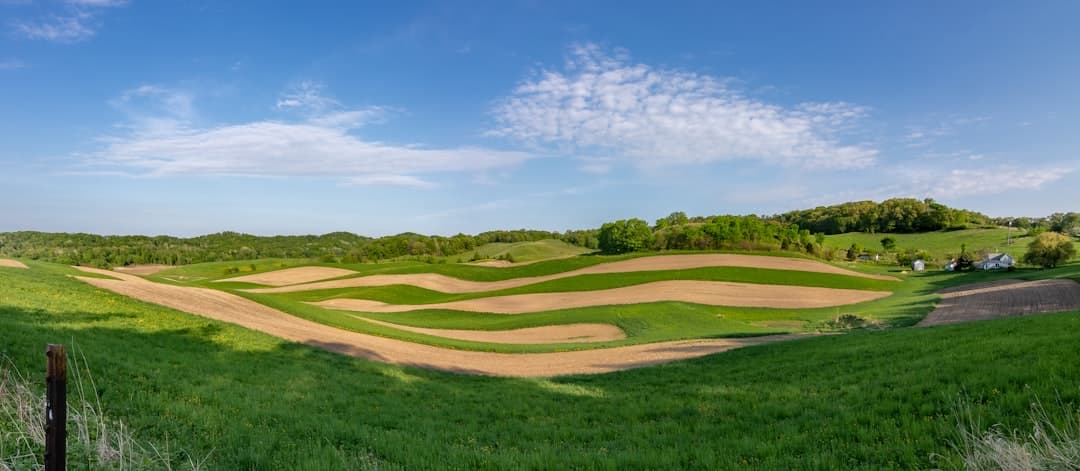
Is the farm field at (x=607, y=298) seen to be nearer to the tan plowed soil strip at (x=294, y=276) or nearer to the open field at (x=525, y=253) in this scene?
the tan plowed soil strip at (x=294, y=276)

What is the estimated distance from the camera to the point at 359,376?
15836 millimetres

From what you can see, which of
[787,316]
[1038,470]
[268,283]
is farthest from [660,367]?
[268,283]

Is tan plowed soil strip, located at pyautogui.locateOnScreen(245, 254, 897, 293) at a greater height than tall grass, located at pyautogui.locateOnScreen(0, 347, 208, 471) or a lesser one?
lesser

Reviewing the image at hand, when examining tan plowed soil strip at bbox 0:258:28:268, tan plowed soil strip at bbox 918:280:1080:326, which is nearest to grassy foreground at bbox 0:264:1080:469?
tan plowed soil strip at bbox 0:258:28:268

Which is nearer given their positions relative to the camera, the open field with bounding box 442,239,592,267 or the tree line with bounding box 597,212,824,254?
the tree line with bounding box 597,212,824,254

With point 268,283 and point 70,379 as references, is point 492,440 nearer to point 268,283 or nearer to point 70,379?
point 70,379

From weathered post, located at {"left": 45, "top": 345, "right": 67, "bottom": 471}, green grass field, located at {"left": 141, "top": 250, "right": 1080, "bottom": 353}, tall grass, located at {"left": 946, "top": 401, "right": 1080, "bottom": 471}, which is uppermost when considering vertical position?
weathered post, located at {"left": 45, "top": 345, "right": 67, "bottom": 471}

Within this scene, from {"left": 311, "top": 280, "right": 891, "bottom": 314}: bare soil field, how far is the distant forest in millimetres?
29473

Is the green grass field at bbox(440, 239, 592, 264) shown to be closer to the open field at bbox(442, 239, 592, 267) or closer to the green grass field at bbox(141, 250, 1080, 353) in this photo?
the open field at bbox(442, 239, 592, 267)

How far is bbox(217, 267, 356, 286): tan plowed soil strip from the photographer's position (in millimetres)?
72213

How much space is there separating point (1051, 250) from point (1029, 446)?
89.1 m

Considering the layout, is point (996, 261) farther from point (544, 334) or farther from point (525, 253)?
point (544, 334)

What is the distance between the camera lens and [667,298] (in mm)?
45250

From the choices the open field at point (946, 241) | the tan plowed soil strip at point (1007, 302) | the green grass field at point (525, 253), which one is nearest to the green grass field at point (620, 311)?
the tan plowed soil strip at point (1007, 302)
